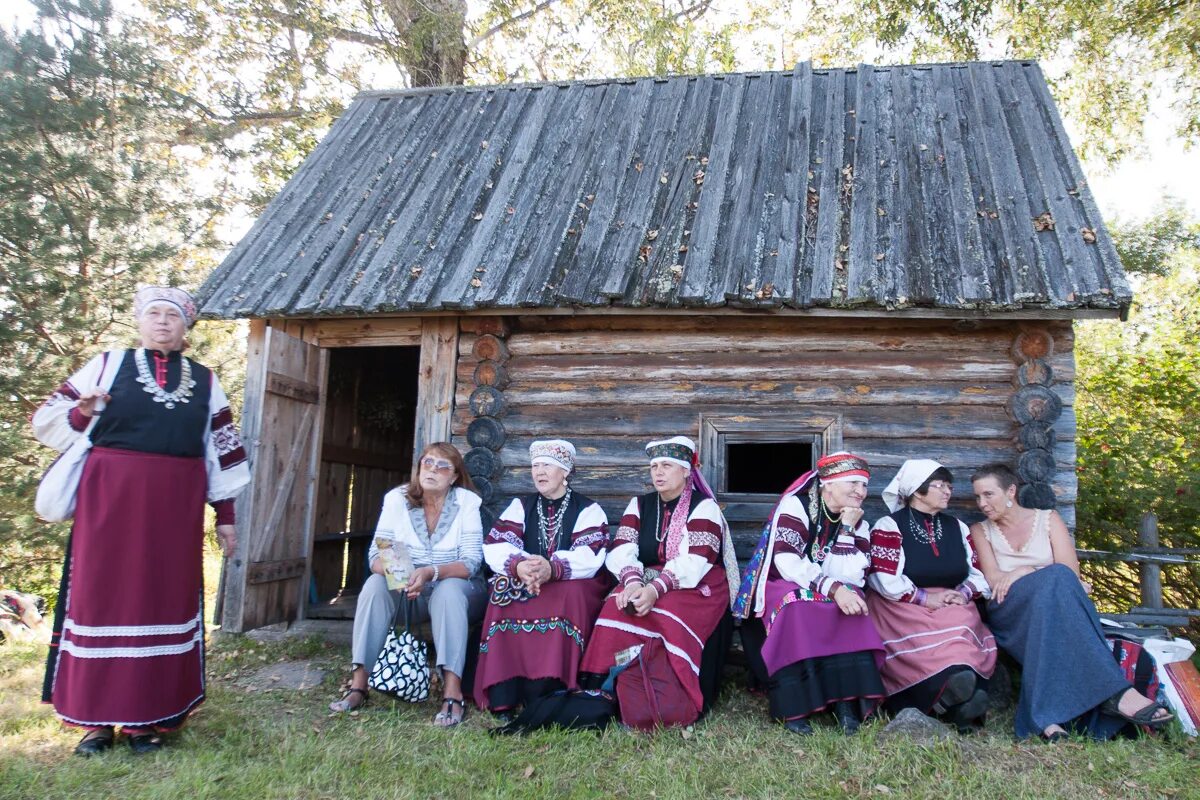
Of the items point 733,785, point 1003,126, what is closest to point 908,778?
point 733,785

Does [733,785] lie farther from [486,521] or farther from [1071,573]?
[486,521]

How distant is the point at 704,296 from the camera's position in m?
5.57

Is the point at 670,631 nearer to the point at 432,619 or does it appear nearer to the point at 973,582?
the point at 432,619

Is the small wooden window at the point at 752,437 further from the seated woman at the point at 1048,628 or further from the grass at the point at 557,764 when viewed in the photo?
the grass at the point at 557,764

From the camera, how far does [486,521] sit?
581 centimetres

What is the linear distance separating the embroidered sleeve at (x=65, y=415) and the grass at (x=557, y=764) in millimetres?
1395

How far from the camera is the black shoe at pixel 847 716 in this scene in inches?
173

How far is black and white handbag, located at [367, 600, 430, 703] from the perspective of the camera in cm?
474

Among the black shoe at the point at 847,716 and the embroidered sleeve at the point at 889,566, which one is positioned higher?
the embroidered sleeve at the point at 889,566

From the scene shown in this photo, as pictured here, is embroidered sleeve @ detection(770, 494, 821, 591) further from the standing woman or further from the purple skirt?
the standing woman

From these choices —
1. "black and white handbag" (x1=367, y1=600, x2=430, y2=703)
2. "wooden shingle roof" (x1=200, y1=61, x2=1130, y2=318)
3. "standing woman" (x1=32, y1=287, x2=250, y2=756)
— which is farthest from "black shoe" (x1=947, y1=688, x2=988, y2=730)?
"standing woman" (x1=32, y1=287, x2=250, y2=756)

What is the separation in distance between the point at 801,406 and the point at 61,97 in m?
9.20

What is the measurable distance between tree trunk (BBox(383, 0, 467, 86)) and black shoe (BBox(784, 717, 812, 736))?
11451mm

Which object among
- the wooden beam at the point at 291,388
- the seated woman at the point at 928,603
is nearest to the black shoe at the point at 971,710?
the seated woman at the point at 928,603
